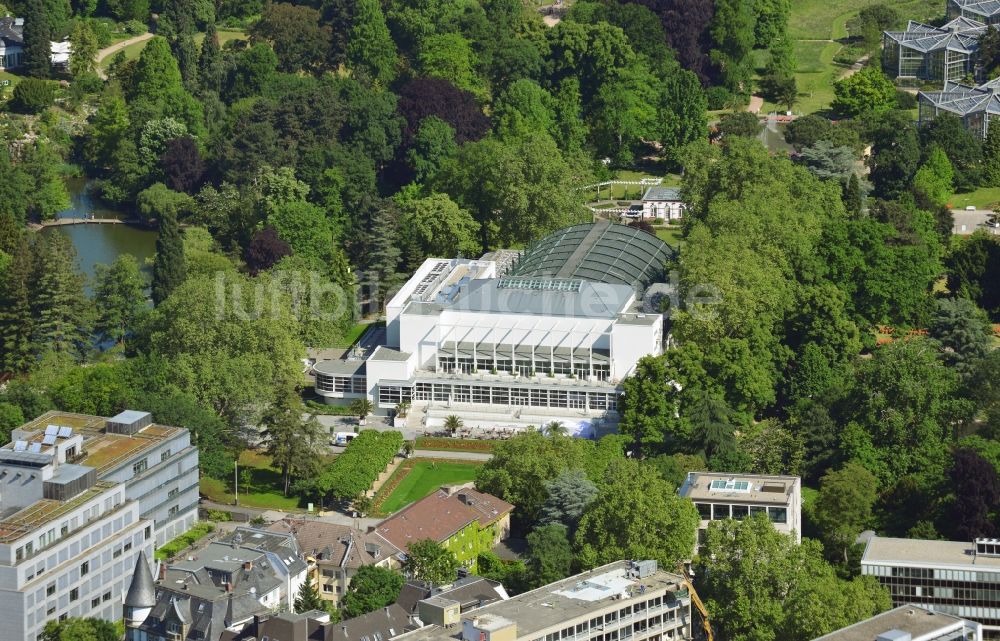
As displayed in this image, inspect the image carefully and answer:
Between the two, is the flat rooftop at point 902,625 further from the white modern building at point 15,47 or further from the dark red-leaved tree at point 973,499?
the white modern building at point 15,47

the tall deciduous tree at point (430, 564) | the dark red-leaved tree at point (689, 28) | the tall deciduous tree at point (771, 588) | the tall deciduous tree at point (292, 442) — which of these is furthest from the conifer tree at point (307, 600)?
the dark red-leaved tree at point (689, 28)

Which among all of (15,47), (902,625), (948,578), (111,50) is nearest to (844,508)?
(948,578)

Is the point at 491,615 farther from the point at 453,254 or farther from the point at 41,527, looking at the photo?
the point at 453,254

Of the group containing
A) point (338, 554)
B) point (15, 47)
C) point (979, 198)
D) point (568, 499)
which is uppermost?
point (15, 47)

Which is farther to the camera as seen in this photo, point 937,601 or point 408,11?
point 408,11

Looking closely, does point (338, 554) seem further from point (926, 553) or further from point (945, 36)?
point (945, 36)

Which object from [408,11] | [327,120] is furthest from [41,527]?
[408,11]
